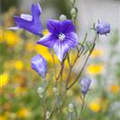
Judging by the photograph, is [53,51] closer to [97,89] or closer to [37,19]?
[37,19]

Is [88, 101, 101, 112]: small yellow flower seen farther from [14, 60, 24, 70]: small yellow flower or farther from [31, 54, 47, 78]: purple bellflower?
[31, 54, 47, 78]: purple bellflower

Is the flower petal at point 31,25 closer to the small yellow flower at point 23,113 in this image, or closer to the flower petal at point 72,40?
the flower petal at point 72,40

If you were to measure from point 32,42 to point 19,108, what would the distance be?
69cm

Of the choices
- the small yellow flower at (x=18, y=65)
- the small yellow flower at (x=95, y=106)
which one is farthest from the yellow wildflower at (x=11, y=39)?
the small yellow flower at (x=95, y=106)

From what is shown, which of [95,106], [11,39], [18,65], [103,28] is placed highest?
[103,28]

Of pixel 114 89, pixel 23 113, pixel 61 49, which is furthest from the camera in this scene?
pixel 114 89

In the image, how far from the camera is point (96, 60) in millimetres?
3383

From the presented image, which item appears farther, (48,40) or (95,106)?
(95,106)

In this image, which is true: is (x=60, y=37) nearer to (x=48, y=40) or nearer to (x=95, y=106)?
(x=48, y=40)

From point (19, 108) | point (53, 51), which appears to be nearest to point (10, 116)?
point (19, 108)

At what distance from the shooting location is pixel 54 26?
153 cm

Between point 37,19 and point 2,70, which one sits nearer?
point 37,19

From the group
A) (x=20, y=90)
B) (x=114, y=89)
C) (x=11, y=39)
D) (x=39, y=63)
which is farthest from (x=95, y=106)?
A: (x=39, y=63)

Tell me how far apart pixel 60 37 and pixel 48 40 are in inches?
2.7
